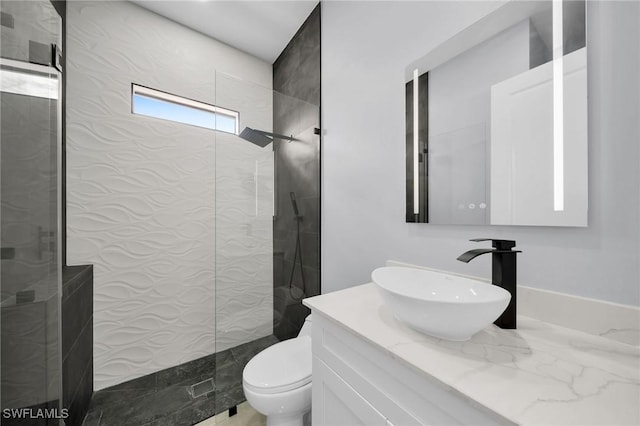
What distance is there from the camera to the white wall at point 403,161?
65 cm

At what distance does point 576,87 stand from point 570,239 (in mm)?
464

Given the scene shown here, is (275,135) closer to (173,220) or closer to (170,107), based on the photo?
(170,107)

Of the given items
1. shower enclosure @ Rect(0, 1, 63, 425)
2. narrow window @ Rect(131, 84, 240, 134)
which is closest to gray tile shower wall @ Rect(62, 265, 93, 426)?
shower enclosure @ Rect(0, 1, 63, 425)

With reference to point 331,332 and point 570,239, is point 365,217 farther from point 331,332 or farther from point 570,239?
point 570,239

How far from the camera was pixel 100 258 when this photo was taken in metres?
1.68

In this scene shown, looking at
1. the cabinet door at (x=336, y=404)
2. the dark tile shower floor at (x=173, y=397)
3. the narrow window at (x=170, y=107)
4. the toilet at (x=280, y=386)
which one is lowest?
the dark tile shower floor at (x=173, y=397)

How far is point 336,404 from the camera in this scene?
818 millimetres

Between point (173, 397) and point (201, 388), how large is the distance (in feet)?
0.57

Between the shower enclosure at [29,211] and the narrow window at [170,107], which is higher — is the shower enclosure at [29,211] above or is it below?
below

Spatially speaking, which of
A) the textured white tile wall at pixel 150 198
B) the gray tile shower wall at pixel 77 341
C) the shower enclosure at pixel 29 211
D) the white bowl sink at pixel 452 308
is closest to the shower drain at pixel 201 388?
the textured white tile wall at pixel 150 198

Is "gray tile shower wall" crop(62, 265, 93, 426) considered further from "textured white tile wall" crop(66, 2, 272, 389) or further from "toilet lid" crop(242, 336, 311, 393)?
"toilet lid" crop(242, 336, 311, 393)

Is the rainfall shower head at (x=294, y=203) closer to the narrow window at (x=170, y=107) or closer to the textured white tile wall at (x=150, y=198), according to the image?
the textured white tile wall at (x=150, y=198)

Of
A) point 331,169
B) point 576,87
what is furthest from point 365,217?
point 576,87

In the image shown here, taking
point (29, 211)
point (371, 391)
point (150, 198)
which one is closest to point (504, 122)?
point (371, 391)
